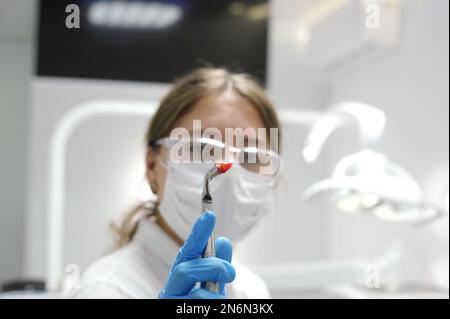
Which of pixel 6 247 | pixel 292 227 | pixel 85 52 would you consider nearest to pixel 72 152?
pixel 85 52

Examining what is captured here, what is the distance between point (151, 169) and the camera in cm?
70

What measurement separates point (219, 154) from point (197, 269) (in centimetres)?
15

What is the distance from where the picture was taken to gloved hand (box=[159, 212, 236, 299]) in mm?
495

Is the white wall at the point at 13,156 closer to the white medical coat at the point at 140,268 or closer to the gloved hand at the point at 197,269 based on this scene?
the white medical coat at the point at 140,268

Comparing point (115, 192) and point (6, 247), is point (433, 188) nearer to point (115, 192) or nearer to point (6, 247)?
point (115, 192)

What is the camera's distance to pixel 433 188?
0.82 metres

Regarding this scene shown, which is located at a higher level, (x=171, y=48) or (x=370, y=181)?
(x=171, y=48)

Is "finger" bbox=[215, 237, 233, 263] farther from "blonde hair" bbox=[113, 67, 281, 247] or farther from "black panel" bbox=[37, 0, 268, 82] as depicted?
"black panel" bbox=[37, 0, 268, 82]

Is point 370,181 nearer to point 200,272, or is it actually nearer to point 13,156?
point 200,272

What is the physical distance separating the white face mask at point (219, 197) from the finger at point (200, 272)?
0.43 feet

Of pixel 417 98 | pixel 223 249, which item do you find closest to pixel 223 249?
pixel 223 249

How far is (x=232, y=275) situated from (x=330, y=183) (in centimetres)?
37

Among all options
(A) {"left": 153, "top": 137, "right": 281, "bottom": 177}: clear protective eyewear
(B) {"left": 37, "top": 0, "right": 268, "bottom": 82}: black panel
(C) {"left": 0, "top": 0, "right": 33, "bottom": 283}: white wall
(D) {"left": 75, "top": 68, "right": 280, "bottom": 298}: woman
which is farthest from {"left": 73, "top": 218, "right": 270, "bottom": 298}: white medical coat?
(C) {"left": 0, "top": 0, "right": 33, "bottom": 283}: white wall

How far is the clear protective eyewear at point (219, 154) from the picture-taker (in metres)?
0.61
